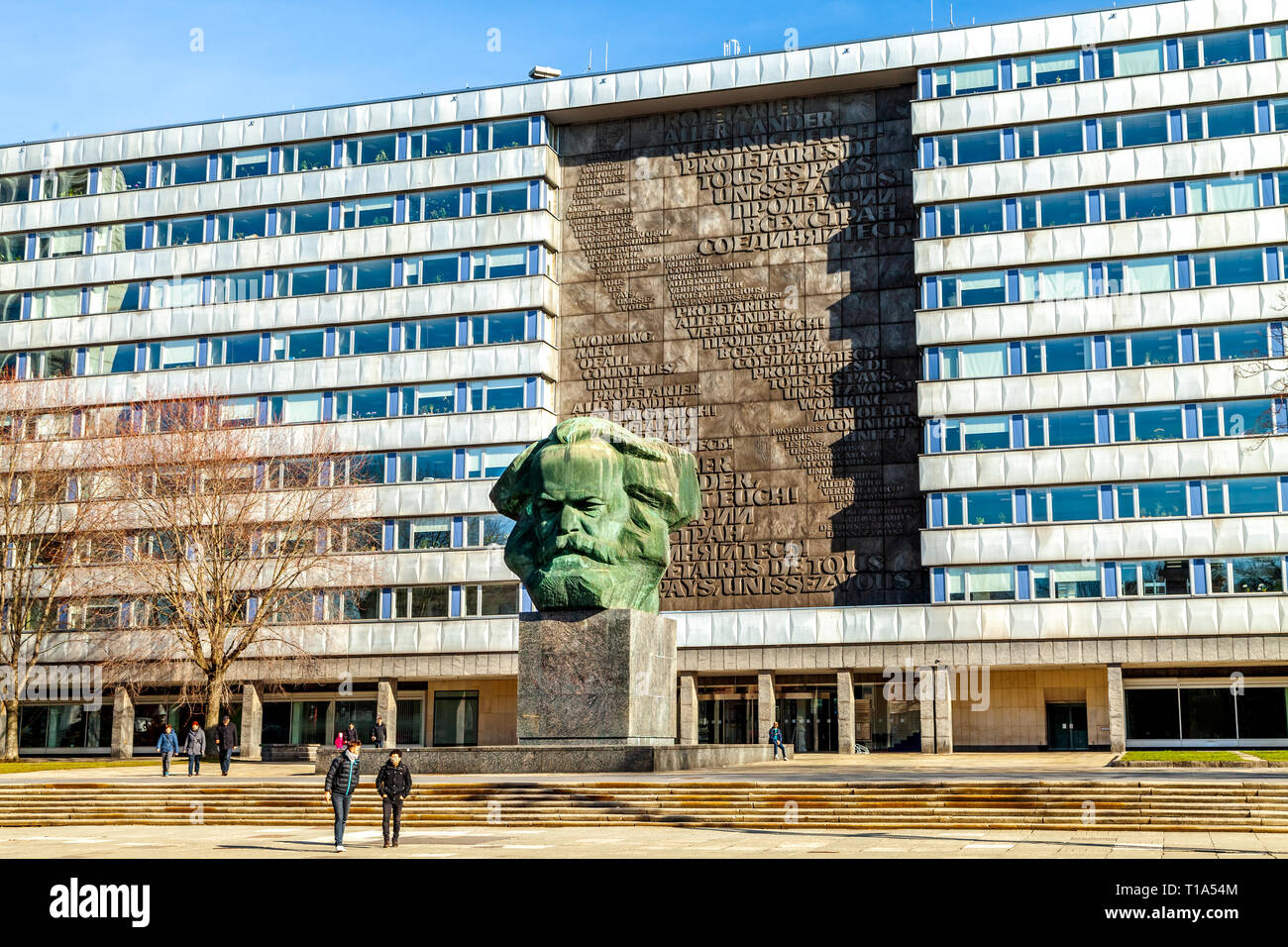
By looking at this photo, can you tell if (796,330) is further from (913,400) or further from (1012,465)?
(1012,465)

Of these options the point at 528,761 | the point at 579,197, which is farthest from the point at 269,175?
the point at 528,761

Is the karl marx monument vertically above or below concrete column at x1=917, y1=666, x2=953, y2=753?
above

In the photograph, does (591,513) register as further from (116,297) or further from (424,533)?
(116,297)

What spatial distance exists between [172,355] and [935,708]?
3948cm

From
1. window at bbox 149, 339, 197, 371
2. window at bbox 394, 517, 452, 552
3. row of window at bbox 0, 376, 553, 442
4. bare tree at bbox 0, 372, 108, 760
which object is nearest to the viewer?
bare tree at bbox 0, 372, 108, 760

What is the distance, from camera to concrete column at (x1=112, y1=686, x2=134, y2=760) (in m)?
61.8

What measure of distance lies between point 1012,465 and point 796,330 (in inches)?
415

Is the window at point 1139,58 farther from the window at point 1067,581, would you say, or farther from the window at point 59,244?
the window at point 59,244

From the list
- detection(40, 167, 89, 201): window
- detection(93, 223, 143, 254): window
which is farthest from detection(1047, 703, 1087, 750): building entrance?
detection(40, 167, 89, 201): window

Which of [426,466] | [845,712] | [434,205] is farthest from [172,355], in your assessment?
[845,712]

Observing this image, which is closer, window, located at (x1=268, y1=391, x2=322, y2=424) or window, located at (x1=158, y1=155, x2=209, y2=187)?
window, located at (x1=268, y1=391, x2=322, y2=424)

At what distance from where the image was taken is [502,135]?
63688 mm

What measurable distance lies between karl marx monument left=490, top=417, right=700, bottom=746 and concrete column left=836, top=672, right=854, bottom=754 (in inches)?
964

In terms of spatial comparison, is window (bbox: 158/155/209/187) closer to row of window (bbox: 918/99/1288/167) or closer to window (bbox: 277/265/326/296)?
window (bbox: 277/265/326/296)
